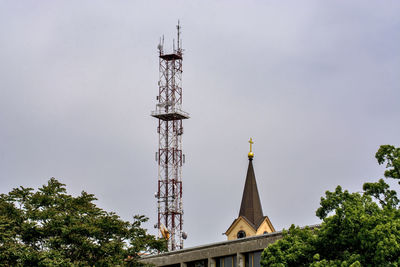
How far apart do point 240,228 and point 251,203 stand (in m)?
2.77

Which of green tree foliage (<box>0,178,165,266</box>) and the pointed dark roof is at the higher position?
the pointed dark roof

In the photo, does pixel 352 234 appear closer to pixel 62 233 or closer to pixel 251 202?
pixel 62 233

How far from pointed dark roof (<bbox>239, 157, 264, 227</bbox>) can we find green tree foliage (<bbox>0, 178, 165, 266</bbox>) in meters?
30.0

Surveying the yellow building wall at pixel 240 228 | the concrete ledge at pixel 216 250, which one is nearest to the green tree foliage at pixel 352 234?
the concrete ledge at pixel 216 250

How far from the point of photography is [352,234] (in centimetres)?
3472

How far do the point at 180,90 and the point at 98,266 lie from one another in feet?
114

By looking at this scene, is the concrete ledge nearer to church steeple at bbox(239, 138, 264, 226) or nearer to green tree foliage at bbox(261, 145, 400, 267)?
green tree foliage at bbox(261, 145, 400, 267)

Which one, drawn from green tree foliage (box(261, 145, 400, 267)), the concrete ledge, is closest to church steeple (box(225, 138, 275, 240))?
the concrete ledge

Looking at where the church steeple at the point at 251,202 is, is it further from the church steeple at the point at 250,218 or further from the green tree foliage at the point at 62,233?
the green tree foliage at the point at 62,233

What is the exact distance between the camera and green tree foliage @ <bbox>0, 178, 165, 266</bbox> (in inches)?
1797

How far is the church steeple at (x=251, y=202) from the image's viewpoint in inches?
3123

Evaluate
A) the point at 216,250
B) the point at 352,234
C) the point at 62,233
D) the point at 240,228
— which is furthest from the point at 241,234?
the point at 352,234

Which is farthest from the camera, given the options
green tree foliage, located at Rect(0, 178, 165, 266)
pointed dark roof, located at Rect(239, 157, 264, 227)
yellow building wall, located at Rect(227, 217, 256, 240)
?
pointed dark roof, located at Rect(239, 157, 264, 227)

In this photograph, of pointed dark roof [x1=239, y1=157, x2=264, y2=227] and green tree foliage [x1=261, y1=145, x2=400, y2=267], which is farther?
pointed dark roof [x1=239, y1=157, x2=264, y2=227]
